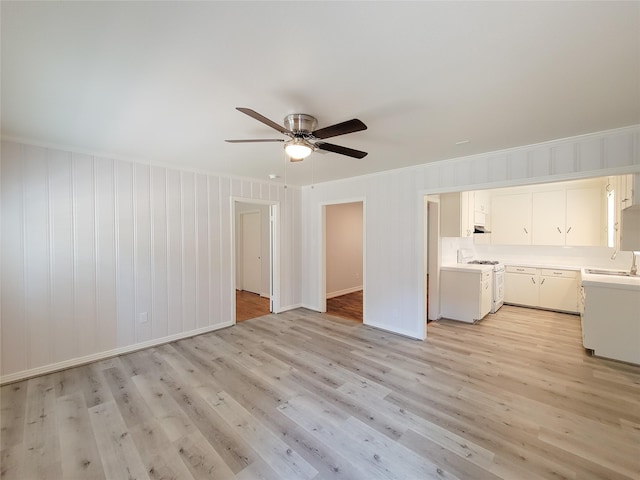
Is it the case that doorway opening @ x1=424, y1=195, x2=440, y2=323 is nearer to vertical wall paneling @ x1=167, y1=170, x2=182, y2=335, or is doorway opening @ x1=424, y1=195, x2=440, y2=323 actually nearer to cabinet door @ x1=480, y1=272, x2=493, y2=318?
cabinet door @ x1=480, y1=272, x2=493, y2=318

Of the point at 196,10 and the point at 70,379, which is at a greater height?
the point at 196,10

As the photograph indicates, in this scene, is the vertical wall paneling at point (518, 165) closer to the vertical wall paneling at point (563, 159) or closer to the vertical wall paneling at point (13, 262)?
the vertical wall paneling at point (563, 159)

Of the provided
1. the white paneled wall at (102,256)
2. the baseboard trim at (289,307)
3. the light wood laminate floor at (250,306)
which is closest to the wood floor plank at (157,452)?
the white paneled wall at (102,256)

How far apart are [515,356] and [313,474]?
2.96 meters

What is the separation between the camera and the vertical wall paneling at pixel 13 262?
8.80ft

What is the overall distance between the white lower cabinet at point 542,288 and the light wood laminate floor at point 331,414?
1.91 meters

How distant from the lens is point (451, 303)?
475 centimetres

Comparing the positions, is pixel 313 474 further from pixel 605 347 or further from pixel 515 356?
pixel 605 347

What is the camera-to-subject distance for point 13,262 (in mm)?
2725

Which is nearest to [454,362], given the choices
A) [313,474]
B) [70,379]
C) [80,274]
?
[313,474]

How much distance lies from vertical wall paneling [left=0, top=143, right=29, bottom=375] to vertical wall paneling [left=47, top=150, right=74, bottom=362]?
0.72 ft

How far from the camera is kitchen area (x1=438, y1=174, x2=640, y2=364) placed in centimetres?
454

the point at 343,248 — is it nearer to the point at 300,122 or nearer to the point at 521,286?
the point at 521,286

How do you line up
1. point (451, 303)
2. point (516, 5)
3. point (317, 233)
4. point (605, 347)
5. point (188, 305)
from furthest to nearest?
point (317, 233), point (451, 303), point (188, 305), point (605, 347), point (516, 5)
